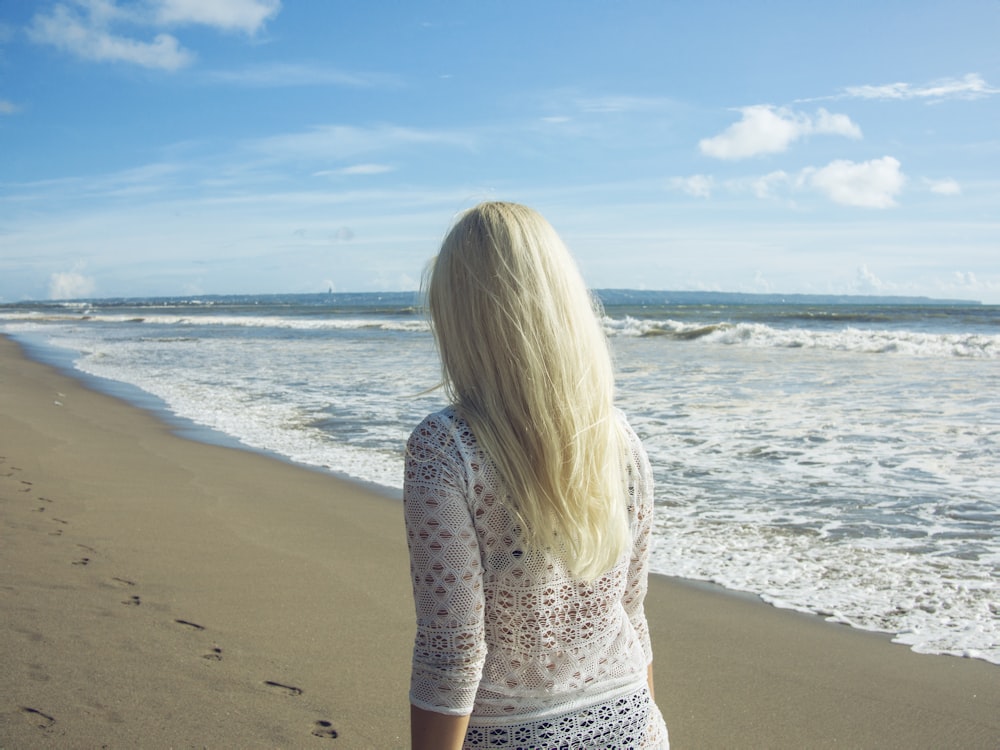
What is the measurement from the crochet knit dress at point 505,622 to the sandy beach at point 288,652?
67.7 inches

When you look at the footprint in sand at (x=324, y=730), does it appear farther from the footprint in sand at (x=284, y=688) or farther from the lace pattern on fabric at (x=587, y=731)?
the lace pattern on fabric at (x=587, y=731)

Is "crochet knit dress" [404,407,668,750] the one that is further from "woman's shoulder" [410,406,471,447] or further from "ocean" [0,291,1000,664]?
"ocean" [0,291,1000,664]

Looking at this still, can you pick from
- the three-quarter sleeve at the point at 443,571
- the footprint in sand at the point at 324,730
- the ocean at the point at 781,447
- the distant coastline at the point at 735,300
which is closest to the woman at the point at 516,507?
the three-quarter sleeve at the point at 443,571

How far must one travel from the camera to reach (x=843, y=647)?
150 inches

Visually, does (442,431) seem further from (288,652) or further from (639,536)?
(288,652)

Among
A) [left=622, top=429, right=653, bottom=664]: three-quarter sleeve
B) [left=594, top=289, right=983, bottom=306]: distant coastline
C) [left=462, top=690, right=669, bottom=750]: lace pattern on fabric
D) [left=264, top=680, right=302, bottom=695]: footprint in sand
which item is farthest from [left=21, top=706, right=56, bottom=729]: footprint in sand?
[left=594, top=289, right=983, bottom=306]: distant coastline

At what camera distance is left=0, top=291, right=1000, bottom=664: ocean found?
4.60 m

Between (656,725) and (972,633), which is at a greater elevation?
(656,725)

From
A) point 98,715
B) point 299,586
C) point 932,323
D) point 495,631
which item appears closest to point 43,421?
point 299,586

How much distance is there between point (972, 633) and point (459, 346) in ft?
12.5

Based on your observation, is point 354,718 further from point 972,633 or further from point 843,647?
point 972,633

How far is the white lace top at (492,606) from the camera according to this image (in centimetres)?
125

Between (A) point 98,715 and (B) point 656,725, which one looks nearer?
(B) point 656,725

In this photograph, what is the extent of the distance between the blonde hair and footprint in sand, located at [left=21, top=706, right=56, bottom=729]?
8.13 feet
